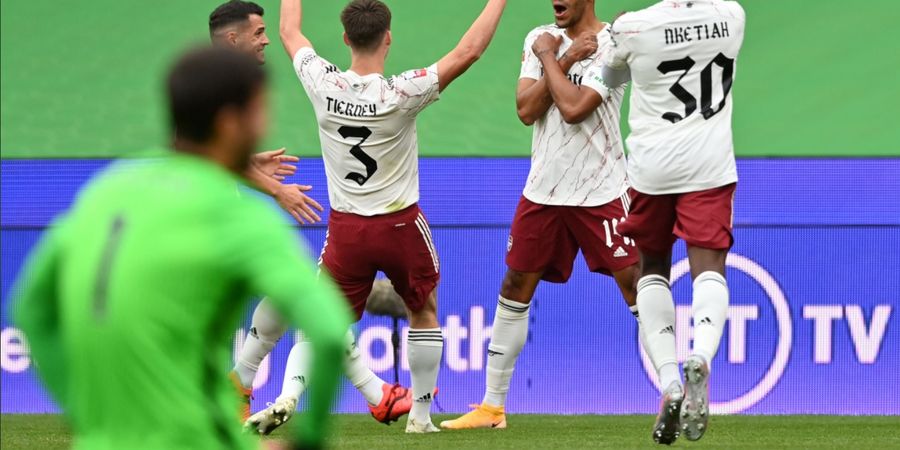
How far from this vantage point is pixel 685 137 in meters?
5.70

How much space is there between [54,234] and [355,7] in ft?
13.8

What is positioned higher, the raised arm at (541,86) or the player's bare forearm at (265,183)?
the raised arm at (541,86)

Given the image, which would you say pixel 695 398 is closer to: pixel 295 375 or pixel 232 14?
pixel 295 375

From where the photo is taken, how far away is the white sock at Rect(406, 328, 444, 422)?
6.84 metres

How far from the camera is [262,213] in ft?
7.53

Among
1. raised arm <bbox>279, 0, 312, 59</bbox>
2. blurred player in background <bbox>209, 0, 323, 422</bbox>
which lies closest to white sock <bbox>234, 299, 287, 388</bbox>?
blurred player in background <bbox>209, 0, 323, 422</bbox>

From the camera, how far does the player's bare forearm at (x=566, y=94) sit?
6688 mm

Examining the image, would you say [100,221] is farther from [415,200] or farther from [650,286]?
[415,200]

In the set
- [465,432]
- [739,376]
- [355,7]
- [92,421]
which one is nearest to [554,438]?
[465,432]

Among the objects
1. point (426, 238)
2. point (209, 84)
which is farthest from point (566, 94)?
point (209, 84)

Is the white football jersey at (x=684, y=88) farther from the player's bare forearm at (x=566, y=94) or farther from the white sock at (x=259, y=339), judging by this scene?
the white sock at (x=259, y=339)

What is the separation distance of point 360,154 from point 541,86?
91 centimetres

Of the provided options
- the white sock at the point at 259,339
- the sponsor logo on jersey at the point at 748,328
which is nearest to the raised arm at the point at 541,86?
the white sock at the point at 259,339

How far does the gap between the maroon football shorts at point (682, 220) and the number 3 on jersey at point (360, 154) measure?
122 centimetres
